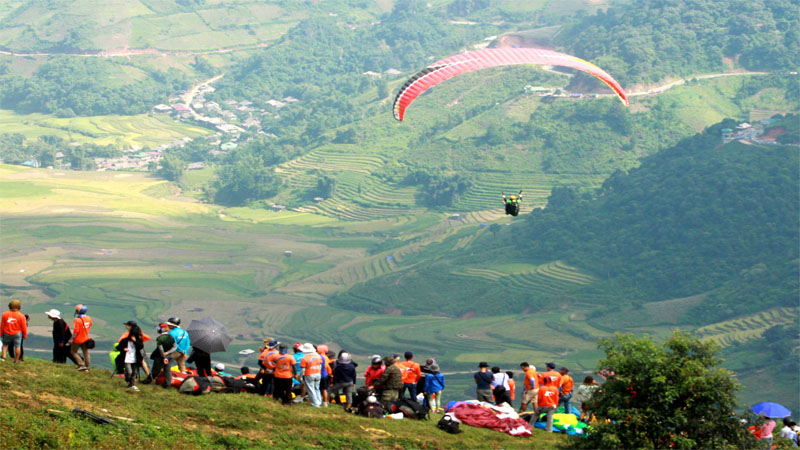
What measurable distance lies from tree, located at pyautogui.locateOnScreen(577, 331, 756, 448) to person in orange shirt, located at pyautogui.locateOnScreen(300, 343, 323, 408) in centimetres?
522

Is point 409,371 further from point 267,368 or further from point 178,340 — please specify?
point 178,340

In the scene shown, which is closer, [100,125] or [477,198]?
[477,198]

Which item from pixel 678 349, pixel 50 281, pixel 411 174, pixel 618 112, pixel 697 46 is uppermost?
pixel 697 46

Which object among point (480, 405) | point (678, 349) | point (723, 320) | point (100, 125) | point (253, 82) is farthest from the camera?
point (253, 82)

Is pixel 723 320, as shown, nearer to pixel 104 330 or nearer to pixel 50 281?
pixel 104 330

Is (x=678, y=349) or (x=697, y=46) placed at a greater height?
(x=697, y=46)

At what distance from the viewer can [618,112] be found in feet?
360

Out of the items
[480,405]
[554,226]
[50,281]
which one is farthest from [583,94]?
[480,405]

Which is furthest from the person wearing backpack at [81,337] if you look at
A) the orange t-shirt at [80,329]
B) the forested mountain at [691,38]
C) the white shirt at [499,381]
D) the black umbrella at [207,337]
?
the forested mountain at [691,38]

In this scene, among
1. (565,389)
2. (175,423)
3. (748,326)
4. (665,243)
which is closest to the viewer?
(175,423)

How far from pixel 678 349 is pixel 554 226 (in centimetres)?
7056

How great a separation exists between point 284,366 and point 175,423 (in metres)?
2.94

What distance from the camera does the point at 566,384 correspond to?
71.4 ft

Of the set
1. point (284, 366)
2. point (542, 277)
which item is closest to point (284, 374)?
point (284, 366)
